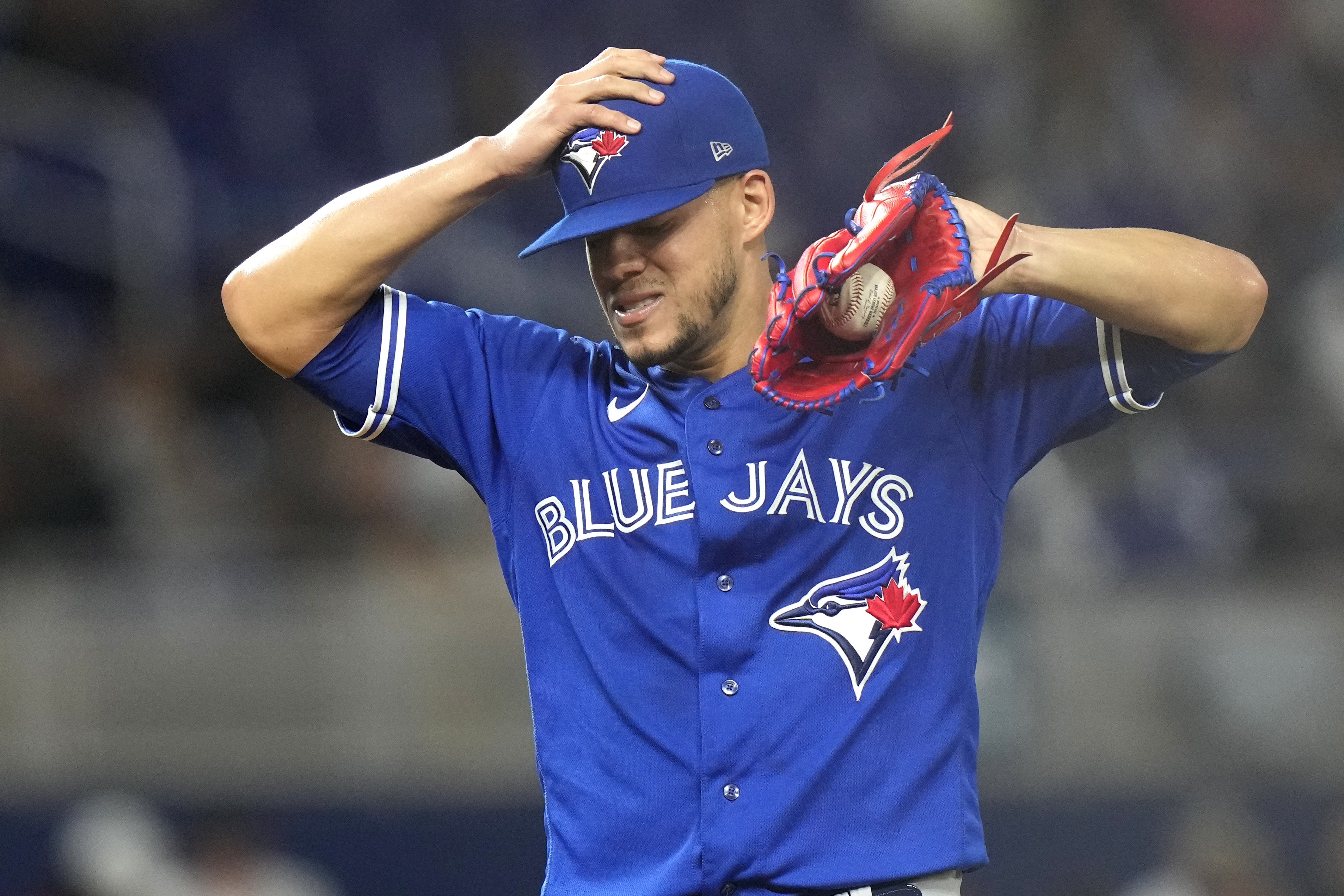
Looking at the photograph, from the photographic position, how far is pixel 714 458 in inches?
87.7

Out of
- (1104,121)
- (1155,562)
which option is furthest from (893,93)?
(1155,562)

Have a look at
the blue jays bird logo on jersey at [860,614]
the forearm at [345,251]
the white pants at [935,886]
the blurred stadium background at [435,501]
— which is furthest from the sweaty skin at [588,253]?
the blurred stadium background at [435,501]

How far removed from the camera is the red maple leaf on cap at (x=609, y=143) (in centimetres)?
220

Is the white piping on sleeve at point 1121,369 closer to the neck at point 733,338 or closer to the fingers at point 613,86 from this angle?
the neck at point 733,338

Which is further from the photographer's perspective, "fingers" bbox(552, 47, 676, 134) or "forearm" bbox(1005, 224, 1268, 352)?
"fingers" bbox(552, 47, 676, 134)

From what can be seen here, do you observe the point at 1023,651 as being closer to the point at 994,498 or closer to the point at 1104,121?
the point at 1104,121

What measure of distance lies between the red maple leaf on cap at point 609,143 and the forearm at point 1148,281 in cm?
53

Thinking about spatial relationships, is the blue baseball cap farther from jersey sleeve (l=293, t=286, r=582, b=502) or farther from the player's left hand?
the player's left hand

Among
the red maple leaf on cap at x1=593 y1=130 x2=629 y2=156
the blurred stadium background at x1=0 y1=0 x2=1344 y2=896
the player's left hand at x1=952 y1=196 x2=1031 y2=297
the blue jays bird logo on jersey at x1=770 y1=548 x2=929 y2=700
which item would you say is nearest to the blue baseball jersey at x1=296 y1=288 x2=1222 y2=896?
the blue jays bird logo on jersey at x1=770 y1=548 x2=929 y2=700

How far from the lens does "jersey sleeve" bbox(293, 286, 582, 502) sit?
7.52 ft

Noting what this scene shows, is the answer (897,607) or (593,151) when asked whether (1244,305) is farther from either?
(593,151)

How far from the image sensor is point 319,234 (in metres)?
2.23

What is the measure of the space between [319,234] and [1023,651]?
3426 mm

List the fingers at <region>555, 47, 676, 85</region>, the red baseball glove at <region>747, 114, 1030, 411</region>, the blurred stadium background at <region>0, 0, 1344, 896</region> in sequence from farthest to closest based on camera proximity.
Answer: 1. the blurred stadium background at <region>0, 0, 1344, 896</region>
2. the fingers at <region>555, 47, 676, 85</region>
3. the red baseball glove at <region>747, 114, 1030, 411</region>
